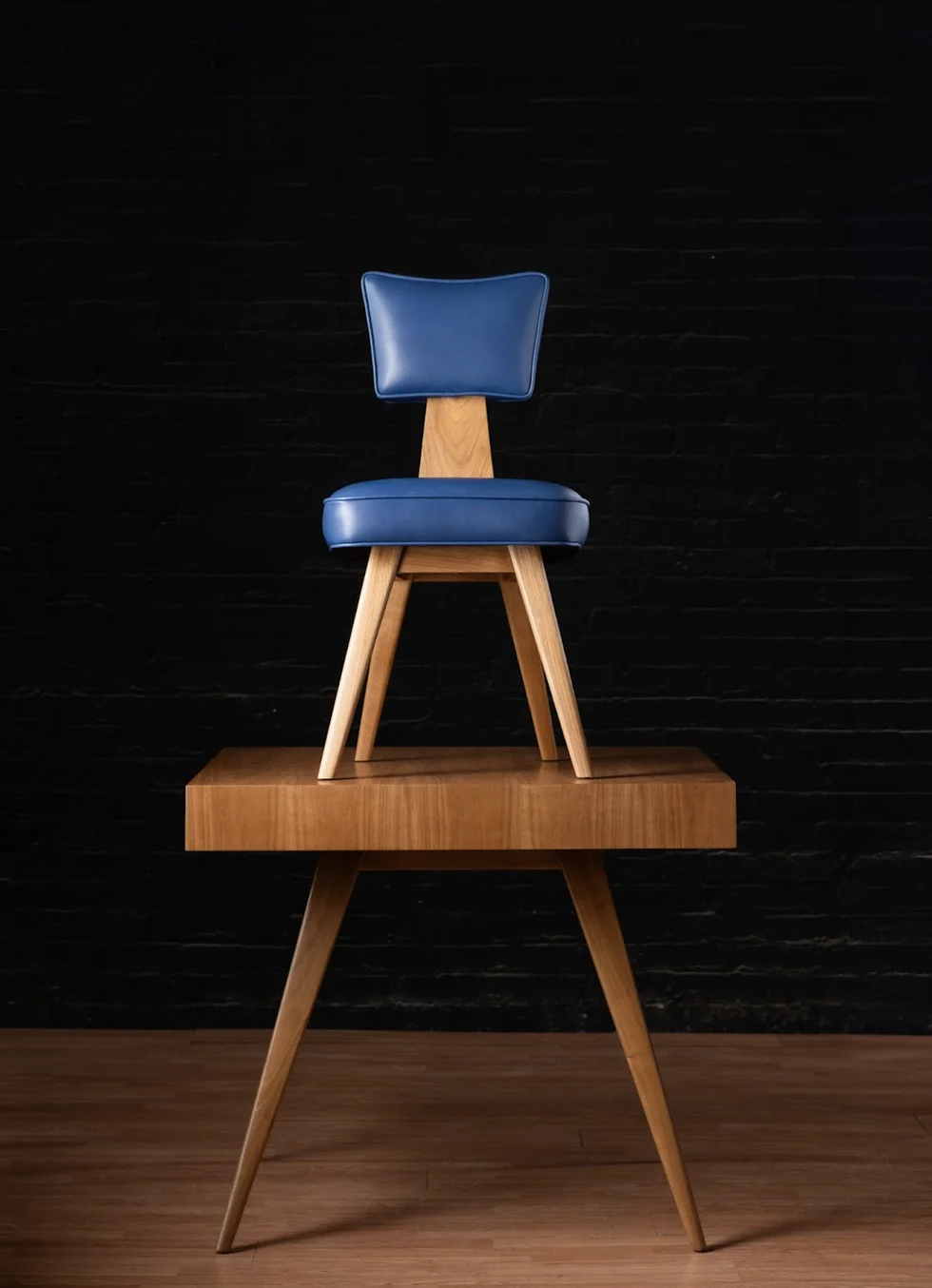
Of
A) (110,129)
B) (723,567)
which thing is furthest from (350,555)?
(110,129)

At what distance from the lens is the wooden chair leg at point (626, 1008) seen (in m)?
2.18

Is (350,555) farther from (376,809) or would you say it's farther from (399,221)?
(399,221)

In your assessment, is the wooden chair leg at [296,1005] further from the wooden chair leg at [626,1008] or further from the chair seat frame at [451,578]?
the wooden chair leg at [626,1008]

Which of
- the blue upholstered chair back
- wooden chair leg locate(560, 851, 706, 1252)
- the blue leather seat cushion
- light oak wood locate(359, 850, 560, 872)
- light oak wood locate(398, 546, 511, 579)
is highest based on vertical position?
the blue upholstered chair back

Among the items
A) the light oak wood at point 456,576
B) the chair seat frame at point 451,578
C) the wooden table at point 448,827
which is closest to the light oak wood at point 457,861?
the wooden table at point 448,827

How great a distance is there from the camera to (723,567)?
3426 millimetres

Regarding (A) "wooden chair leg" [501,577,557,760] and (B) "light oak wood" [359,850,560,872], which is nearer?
(B) "light oak wood" [359,850,560,872]

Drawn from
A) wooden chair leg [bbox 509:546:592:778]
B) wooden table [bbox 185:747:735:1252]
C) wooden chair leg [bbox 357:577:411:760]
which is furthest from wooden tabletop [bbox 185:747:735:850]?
wooden chair leg [bbox 357:577:411:760]

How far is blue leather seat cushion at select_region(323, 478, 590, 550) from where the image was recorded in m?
2.13

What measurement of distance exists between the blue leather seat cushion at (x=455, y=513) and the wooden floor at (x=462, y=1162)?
3.65 ft

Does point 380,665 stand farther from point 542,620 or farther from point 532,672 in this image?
point 542,620

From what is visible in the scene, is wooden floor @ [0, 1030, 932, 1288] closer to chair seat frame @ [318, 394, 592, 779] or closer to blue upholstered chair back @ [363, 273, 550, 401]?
chair seat frame @ [318, 394, 592, 779]

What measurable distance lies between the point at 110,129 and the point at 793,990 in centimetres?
270

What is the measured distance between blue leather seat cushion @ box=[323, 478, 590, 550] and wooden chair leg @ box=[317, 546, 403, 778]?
1.4 inches
